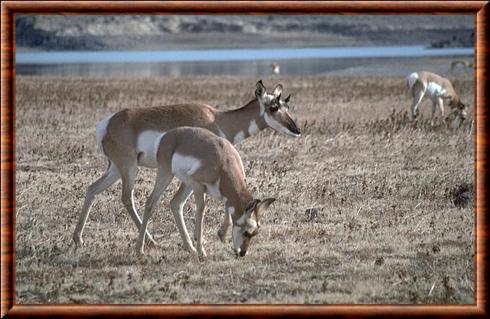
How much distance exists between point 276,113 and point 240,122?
45 cm

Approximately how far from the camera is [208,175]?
858 cm

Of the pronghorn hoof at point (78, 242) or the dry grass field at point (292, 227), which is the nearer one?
the dry grass field at point (292, 227)

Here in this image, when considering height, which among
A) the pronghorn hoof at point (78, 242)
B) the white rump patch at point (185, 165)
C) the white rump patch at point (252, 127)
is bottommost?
the pronghorn hoof at point (78, 242)

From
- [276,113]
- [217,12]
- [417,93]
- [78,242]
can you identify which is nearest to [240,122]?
[276,113]

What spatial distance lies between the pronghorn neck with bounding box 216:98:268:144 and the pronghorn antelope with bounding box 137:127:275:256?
1.08 m

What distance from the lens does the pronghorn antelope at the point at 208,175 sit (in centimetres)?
835

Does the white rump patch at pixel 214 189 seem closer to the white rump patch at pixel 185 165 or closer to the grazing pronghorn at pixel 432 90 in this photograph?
the white rump patch at pixel 185 165

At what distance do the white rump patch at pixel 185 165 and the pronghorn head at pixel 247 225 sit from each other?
0.69 metres

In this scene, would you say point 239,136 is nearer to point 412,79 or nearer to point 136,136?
point 136,136

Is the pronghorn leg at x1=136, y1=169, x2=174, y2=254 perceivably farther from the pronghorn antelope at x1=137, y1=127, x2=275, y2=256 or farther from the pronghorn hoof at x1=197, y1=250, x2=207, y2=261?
the pronghorn hoof at x1=197, y1=250, x2=207, y2=261

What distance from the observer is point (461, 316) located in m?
6.78

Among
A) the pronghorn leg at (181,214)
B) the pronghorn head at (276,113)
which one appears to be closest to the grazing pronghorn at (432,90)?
the pronghorn head at (276,113)

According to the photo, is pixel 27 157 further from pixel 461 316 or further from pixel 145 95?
pixel 145 95

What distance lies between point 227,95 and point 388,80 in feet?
26.2
